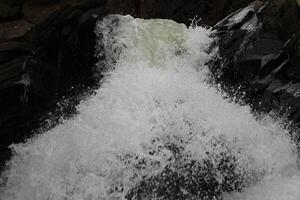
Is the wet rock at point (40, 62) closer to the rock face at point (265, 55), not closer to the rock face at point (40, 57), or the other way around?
the rock face at point (40, 57)

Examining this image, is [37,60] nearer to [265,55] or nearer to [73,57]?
[73,57]

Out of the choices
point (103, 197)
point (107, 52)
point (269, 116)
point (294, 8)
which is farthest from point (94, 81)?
point (294, 8)

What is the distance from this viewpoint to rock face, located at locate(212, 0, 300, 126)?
643 centimetres

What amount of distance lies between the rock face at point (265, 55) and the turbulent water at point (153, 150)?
1.17 feet

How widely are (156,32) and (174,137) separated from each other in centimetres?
267

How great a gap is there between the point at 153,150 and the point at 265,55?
2.59 meters

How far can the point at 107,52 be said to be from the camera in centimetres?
692

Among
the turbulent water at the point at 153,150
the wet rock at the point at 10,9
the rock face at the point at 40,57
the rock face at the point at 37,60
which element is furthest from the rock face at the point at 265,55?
the wet rock at the point at 10,9

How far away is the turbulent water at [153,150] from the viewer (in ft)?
16.9

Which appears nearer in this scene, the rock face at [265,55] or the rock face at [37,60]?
the rock face at [37,60]

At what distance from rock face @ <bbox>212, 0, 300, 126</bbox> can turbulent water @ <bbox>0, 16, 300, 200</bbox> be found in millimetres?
358

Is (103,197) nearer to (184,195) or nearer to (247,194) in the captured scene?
(184,195)

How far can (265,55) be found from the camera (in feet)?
22.5

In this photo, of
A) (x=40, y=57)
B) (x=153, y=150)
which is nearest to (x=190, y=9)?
(x=40, y=57)
